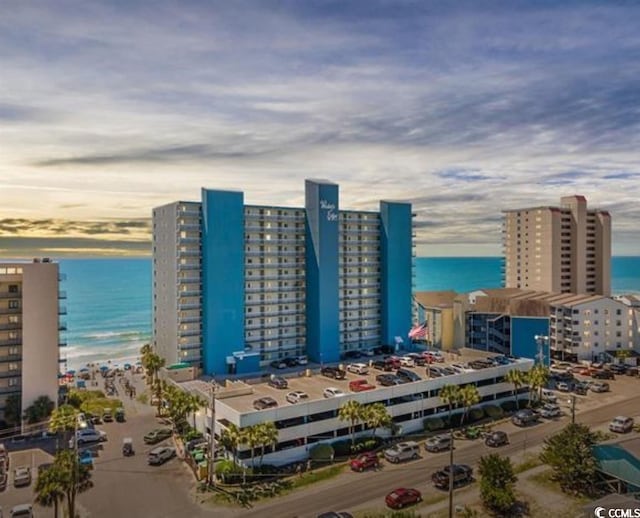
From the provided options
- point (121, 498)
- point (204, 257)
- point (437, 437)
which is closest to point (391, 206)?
point (204, 257)

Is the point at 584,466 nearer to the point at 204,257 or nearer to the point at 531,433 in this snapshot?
the point at 531,433

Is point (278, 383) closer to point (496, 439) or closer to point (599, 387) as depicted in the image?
Result: point (496, 439)

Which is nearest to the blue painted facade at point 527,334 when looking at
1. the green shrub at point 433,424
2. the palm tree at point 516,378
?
the palm tree at point 516,378

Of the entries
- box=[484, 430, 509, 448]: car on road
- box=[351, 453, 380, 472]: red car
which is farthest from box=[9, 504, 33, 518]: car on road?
box=[484, 430, 509, 448]: car on road

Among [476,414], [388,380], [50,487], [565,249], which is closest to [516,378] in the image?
[476,414]

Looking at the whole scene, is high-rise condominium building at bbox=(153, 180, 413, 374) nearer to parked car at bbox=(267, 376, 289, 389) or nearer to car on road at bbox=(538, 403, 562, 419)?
parked car at bbox=(267, 376, 289, 389)
